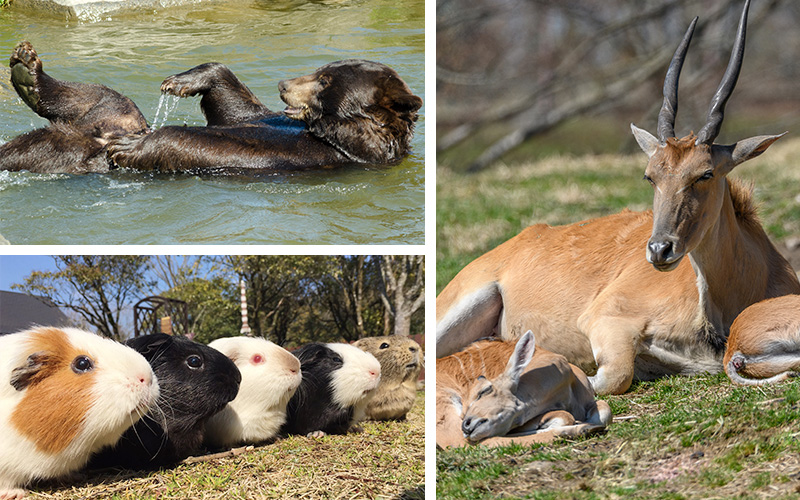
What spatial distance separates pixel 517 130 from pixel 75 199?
32.1 ft

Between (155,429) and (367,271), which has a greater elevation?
(367,271)

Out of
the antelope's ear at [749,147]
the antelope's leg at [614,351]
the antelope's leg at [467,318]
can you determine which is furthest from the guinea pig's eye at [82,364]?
the antelope's ear at [749,147]

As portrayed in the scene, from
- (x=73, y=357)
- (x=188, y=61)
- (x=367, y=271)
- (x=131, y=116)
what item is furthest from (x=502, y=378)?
(x=188, y=61)

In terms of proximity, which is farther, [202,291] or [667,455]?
[202,291]

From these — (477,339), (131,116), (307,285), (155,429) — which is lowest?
(477,339)

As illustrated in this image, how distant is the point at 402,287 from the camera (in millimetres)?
4941

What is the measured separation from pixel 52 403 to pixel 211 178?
9.37 feet

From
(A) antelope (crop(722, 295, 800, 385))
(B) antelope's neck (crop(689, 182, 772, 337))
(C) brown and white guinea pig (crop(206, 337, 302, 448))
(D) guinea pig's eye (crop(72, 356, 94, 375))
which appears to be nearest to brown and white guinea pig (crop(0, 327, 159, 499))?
(D) guinea pig's eye (crop(72, 356, 94, 375))

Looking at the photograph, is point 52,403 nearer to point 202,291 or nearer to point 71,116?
point 202,291

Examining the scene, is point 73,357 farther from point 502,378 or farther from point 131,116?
point 131,116

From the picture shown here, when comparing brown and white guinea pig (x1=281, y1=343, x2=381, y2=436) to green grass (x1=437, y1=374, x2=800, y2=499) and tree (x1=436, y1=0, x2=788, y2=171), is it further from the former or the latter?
tree (x1=436, y1=0, x2=788, y2=171)

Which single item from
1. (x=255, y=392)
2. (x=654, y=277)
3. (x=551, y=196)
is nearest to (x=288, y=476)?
(x=255, y=392)

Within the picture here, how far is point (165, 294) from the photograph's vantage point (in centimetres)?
475

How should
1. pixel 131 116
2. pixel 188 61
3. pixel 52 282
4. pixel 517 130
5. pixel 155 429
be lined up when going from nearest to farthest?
pixel 155 429 < pixel 52 282 < pixel 131 116 < pixel 188 61 < pixel 517 130
